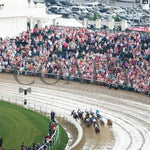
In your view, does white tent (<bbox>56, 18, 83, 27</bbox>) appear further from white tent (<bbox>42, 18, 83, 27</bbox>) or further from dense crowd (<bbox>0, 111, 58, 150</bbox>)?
dense crowd (<bbox>0, 111, 58, 150</bbox>)

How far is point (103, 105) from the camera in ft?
126

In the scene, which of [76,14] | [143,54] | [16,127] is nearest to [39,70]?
[143,54]

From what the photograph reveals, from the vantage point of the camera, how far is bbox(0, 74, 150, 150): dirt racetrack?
101ft

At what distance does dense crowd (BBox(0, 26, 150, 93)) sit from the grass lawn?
872 cm

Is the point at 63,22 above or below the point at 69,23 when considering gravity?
above

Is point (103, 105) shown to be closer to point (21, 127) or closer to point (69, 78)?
point (69, 78)

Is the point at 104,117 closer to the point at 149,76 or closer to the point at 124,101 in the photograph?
the point at 124,101

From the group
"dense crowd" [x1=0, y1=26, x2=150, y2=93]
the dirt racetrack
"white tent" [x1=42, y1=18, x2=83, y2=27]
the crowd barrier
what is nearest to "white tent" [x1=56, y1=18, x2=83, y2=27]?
"white tent" [x1=42, y1=18, x2=83, y2=27]

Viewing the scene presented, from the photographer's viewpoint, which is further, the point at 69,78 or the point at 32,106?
the point at 69,78

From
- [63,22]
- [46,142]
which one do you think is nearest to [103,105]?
[46,142]

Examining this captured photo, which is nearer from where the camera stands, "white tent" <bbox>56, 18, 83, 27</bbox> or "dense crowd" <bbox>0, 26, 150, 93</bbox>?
"dense crowd" <bbox>0, 26, 150, 93</bbox>

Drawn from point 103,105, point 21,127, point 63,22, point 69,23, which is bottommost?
point 21,127

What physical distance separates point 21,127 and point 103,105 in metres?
8.00

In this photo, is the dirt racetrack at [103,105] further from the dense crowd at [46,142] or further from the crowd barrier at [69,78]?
the dense crowd at [46,142]
